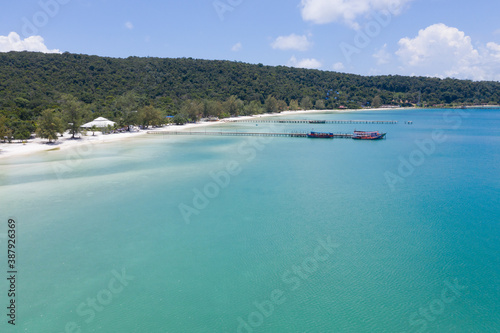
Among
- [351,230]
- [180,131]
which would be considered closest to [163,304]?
[351,230]

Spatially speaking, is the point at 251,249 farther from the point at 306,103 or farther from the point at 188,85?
the point at 306,103

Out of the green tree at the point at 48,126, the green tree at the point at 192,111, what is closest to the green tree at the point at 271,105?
the green tree at the point at 192,111

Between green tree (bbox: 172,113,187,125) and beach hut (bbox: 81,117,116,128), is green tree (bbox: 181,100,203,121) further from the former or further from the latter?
beach hut (bbox: 81,117,116,128)

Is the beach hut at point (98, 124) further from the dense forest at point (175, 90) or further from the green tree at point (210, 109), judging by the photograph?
the green tree at point (210, 109)

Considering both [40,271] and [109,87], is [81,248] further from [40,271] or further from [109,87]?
[109,87]

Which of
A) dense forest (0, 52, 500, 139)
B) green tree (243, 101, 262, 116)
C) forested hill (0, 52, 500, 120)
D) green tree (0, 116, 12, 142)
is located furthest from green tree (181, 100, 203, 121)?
green tree (0, 116, 12, 142)
